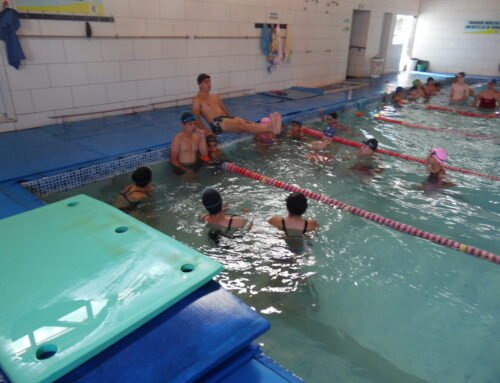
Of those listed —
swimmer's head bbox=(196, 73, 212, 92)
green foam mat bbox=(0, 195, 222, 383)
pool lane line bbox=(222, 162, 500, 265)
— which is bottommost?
pool lane line bbox=(222, 162, 500, 265)

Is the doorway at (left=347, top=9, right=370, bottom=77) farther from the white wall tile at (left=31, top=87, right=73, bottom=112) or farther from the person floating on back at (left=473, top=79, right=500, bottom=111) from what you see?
the white wall tile at (left=31, top=87, right=73, bottom=112)

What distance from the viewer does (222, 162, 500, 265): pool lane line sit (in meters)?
3.68

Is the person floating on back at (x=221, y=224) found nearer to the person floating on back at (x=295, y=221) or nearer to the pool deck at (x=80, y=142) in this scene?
the person floating on back at (x=295, y=221)

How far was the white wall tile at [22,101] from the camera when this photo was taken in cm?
595

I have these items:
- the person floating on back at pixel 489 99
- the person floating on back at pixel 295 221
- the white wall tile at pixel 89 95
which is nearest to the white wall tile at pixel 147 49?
the white wall tile at pixel 89 95

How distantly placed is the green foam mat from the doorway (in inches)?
563

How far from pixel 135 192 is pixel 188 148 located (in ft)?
5.00

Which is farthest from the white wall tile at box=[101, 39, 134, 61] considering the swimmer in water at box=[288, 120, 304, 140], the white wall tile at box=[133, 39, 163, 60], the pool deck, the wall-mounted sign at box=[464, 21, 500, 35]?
the wall-mounted sign at box=[464, 21, 500, 35]

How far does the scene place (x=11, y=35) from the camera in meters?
5.54

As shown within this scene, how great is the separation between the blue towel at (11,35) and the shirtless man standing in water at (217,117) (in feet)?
8.85

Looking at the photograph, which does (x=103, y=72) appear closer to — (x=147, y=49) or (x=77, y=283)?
(x=147, y=49)

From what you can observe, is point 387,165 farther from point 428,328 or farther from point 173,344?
point 173,344

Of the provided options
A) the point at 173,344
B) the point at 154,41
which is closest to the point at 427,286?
the point at 173,344

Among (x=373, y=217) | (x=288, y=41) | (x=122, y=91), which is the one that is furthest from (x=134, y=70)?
(x=373, y=217)
